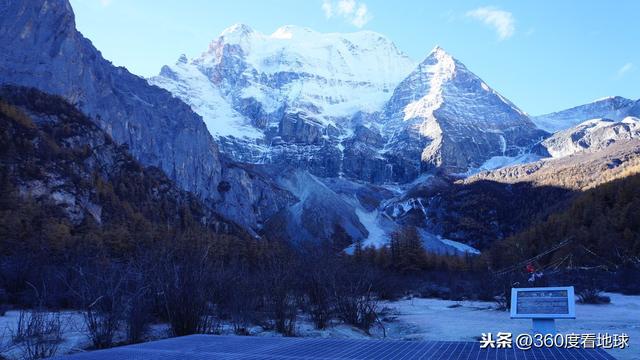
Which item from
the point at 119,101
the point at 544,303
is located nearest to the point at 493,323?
the point at 544,303

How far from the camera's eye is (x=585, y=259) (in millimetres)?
50656

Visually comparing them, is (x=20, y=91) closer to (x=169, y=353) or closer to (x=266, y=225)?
(x=266, y=225)

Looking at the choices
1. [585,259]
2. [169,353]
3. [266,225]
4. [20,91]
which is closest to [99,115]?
[20,91]

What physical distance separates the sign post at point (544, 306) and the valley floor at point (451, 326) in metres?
2.36

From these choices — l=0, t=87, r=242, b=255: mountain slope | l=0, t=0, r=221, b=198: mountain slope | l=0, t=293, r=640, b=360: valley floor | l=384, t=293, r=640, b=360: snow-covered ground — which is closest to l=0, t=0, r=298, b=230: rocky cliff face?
l=0, t=0, r=221, b=198: mountain slope

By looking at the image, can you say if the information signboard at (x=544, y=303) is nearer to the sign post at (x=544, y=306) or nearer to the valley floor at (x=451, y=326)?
the sign post at (x=544, y=306)

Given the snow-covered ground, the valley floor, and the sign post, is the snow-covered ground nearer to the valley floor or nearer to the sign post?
the valley floor

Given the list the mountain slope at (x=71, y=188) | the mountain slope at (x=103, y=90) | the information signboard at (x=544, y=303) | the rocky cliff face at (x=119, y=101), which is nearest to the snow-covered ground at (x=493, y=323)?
the information signboard at (x=544, y=303)

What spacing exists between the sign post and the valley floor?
236 cm

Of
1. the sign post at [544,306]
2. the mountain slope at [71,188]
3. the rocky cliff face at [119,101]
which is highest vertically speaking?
the rocky cliff face at [119,101]

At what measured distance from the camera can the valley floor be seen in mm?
12648

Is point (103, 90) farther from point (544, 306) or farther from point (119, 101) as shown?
point (544, 306)

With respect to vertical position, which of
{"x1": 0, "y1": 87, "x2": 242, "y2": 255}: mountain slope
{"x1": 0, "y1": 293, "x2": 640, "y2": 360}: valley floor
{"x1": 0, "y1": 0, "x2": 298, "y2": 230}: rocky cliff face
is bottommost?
{"x1": 0, "y1": 293, "x2": 640, "y2": 360}: valley floor

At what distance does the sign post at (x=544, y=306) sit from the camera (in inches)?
328
